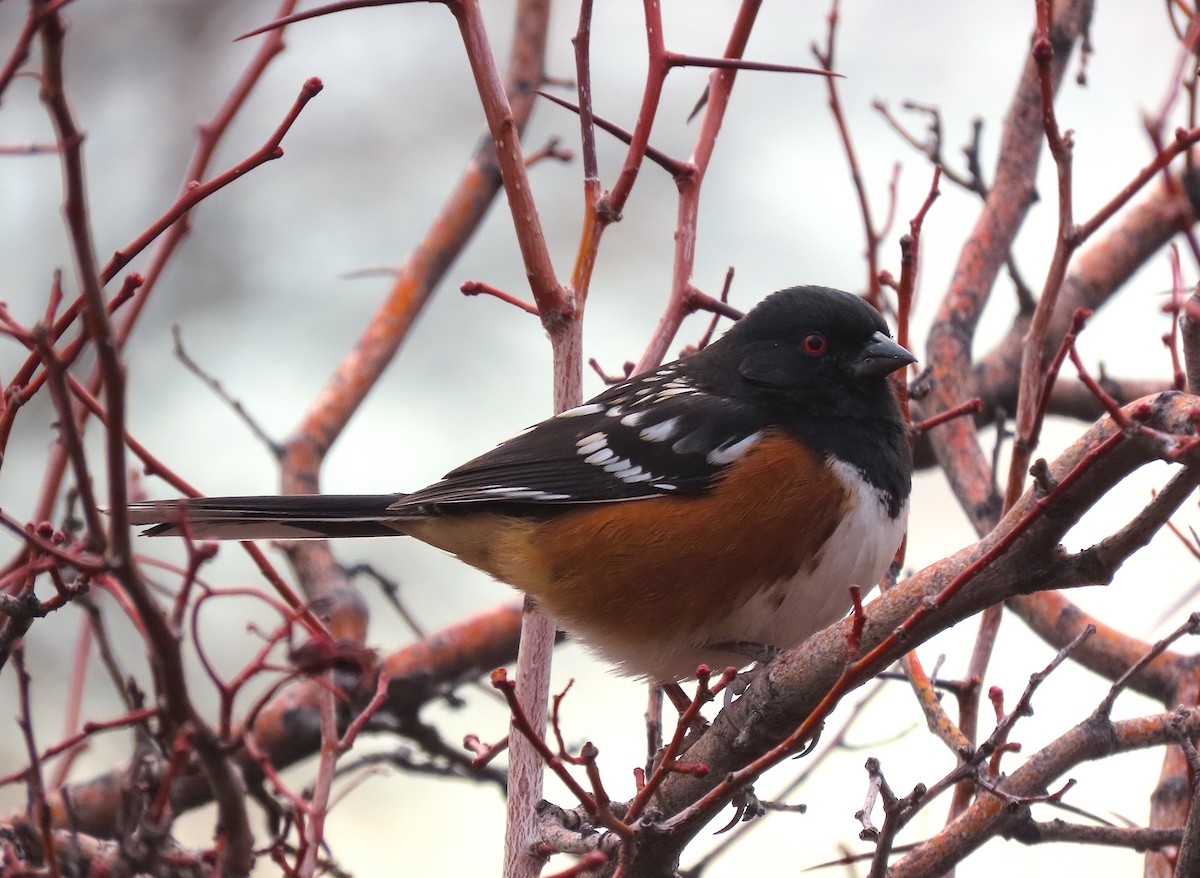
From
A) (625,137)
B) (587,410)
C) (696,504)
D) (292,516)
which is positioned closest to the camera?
(625,137)

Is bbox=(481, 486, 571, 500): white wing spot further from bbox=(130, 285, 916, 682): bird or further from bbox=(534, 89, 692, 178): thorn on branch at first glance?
bbox=(534, 89, 692, 178): thorn on branch

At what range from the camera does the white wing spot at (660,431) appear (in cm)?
261

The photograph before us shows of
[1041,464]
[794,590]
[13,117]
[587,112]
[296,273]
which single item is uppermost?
[13,117]

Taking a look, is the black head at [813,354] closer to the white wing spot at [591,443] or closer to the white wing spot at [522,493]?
the white wing spot at [591,443]

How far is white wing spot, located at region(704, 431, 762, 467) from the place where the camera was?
2.50 metres

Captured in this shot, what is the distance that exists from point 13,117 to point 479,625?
4.74m

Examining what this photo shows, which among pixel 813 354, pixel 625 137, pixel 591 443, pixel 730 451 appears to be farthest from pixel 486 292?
pixel 813 354

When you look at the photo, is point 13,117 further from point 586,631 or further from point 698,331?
point 586,631

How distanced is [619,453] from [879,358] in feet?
1.86

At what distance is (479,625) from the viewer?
11.6 feet

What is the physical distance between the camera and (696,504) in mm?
2447

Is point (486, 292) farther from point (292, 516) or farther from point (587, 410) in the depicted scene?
point (292, 516)

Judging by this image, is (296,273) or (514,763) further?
(296,273)

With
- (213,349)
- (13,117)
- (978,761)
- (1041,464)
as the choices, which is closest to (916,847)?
(978,761)
